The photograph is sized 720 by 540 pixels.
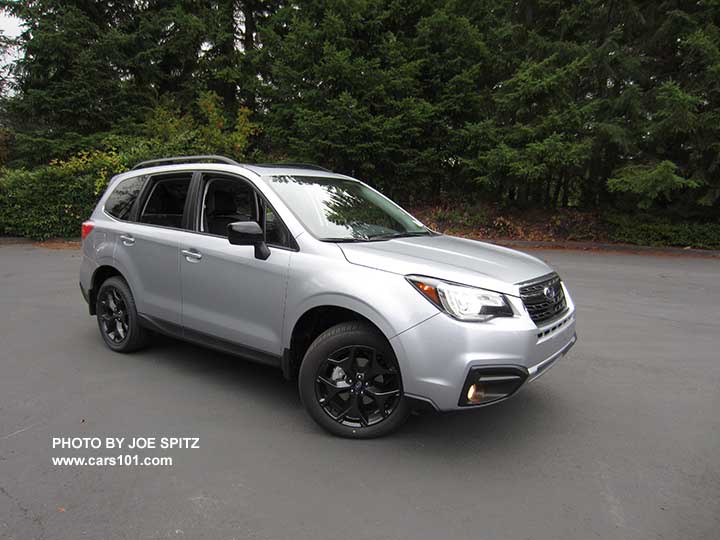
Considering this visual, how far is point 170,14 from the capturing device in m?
18.9

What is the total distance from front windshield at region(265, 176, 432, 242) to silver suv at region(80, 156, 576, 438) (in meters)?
0.02

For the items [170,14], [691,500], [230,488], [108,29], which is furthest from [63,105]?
[691,500]

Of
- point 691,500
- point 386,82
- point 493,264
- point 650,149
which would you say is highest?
point 386,82

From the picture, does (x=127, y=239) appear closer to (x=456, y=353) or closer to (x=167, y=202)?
(x=167, y=202)

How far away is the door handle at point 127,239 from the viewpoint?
4.63 metres

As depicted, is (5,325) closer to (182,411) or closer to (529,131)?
(182,411)

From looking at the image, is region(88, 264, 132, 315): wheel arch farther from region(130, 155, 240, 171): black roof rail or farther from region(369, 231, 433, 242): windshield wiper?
region(369, 231, 433, 242): windshield wiper

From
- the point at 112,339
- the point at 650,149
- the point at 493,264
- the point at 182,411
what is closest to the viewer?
the point at 493,264

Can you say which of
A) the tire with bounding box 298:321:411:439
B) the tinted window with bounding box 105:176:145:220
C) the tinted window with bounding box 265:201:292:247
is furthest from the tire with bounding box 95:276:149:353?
the tire with bounding box 298:321:411:439

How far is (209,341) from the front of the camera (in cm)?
398

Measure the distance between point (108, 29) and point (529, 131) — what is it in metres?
15.7

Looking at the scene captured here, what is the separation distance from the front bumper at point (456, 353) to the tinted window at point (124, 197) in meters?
3.21

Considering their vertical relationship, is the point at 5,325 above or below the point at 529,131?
below

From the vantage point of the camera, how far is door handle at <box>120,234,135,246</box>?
15.2 feet
